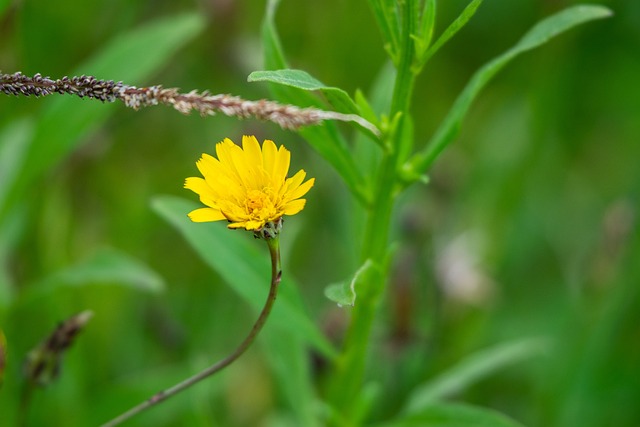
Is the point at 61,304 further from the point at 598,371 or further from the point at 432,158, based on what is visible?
the point at 598,371

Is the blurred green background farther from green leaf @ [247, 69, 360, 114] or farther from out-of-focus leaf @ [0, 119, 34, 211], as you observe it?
green leaf @ [247, 69, 360, 114]

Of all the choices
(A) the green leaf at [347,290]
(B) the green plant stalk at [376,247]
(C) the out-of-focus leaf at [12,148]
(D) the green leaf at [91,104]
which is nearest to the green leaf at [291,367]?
(B) the green plant stalk at [376,247]

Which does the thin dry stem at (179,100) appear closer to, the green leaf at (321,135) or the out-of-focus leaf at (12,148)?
the green leaf at (321,135)

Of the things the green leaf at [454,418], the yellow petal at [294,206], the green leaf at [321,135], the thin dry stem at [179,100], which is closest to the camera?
the thin dry stem at [179,100]

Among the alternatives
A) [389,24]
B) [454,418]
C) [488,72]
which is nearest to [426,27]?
[389,24]

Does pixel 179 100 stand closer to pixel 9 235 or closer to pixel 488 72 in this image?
pixel 488 72

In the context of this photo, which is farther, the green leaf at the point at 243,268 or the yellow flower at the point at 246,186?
the green leaf at the point at 243,268

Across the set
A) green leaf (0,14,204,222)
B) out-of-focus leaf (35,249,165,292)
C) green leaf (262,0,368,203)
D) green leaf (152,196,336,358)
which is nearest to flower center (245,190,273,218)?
green leaf (262,0,368,203)
